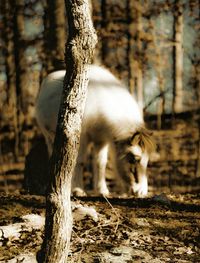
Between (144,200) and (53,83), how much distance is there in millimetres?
2669

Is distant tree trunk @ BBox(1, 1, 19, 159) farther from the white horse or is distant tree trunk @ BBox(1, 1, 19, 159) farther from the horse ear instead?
the horse ear

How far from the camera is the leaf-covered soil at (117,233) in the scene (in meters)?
3.49

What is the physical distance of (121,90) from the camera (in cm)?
643

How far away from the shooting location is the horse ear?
6164 millimetres

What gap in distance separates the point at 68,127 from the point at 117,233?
4.74ft

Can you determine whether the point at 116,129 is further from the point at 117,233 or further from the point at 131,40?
the point at 131,40

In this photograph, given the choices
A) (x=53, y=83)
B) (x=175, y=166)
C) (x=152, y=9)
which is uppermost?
(x=152, y=9)

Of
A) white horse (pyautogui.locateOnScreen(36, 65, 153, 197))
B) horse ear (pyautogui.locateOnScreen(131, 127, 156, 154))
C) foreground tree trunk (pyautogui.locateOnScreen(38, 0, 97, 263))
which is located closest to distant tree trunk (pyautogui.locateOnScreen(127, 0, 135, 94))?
white horse (pyautogui.locateOnScreen(36, 65, 153, 197))

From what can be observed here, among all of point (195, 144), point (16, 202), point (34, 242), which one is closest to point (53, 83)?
point (16, 202)

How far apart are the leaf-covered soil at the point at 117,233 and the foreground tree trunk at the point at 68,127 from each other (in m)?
0.62

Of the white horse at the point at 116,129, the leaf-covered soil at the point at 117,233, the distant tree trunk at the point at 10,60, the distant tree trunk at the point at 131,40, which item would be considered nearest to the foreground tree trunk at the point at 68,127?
the leaf-covered soil at the point at 117,233

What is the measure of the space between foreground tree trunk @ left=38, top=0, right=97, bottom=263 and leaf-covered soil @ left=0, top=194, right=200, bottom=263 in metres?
0.62

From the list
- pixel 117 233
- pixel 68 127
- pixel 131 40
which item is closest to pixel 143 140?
pixel 117 233

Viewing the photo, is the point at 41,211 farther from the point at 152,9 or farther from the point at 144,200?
the point at 152,9
